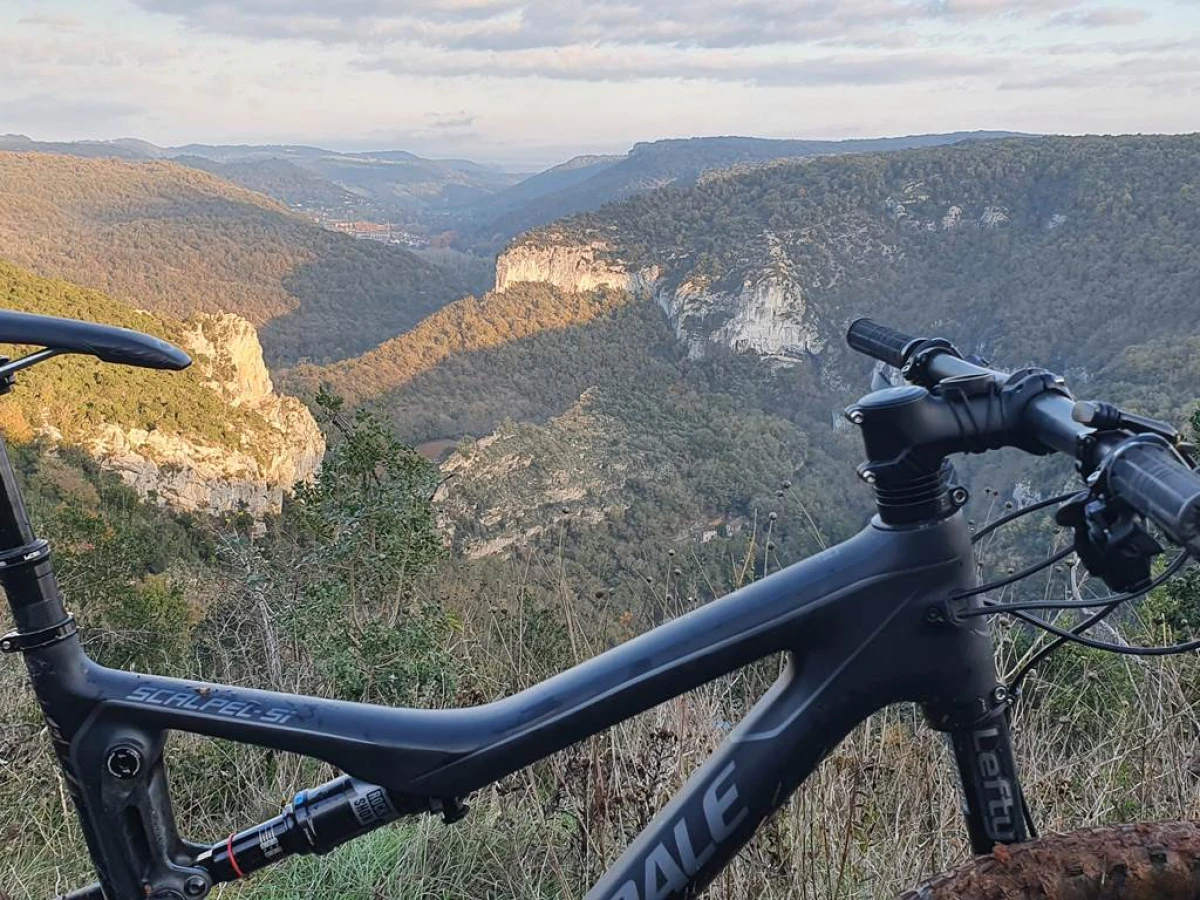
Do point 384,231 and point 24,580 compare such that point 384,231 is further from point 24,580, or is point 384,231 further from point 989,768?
point 989,768

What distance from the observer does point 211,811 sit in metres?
2.65

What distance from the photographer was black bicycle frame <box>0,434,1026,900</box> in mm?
1033

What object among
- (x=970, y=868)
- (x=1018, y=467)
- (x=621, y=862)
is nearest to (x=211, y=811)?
(x=621, y=862)

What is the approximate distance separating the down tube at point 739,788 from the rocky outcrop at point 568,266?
2152 inches

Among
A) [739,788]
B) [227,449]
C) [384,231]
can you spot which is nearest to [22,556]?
[739,788]

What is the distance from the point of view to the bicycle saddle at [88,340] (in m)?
1.19

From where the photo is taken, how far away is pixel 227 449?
95.7 feet

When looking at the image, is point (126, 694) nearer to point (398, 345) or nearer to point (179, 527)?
point (179, 527)

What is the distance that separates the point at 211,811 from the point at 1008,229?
49246 mm

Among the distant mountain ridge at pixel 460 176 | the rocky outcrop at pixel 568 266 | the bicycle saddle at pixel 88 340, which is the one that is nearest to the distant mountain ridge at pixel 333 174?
the distant mountain ridge at pixel 460 176

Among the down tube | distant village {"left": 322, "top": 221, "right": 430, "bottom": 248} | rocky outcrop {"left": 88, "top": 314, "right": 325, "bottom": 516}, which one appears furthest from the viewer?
distant village {"left": 322, "top": 221, "right": 430, "bottom": 248}

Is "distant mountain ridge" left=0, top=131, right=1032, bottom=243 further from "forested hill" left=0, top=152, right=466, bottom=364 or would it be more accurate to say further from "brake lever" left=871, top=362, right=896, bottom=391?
"brake lever" left=871, top=362, right=896, bottom=391

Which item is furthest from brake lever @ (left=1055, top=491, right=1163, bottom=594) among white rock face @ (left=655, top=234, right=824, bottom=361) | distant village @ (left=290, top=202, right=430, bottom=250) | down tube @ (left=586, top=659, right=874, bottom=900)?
distant village @ (left=290, top=202, right=430, bottom=250)

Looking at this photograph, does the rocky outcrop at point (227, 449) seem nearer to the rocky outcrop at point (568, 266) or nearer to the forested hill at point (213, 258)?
the forested hill at point (213, 258)
